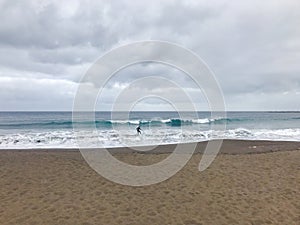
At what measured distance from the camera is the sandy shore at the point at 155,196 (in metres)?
6.36

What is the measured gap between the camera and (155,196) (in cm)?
770

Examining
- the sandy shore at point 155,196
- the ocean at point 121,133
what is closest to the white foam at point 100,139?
the ocean at point 121,133

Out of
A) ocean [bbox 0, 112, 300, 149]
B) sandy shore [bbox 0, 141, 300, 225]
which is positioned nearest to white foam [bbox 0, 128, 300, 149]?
ocean [bbox 0, 112, 300, 149]

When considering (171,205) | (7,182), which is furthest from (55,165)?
(171,205)

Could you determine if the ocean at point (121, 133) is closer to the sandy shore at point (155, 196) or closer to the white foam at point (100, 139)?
the white foam at point (100, 139)

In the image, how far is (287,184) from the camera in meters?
8.61

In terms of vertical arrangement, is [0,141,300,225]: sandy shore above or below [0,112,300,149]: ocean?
below

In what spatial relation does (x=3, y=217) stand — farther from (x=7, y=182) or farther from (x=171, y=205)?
(x=171, y=205)

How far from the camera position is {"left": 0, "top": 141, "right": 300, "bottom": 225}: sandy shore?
20.9ft

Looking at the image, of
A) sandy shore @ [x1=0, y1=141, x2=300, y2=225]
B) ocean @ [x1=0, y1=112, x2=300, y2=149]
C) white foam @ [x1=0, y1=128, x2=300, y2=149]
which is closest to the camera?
sandy shore @ [x1=0, y1=141, x2=300, y2=225]

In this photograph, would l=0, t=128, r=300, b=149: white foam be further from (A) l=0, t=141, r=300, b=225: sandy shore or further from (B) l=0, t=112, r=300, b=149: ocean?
(A) l=0, t=141, r=300, b=225: sandy shore

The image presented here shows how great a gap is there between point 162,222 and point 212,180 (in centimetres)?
335

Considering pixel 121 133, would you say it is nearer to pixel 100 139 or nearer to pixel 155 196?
pixel 100 139

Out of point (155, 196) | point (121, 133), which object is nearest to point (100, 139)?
point (121, 133)
